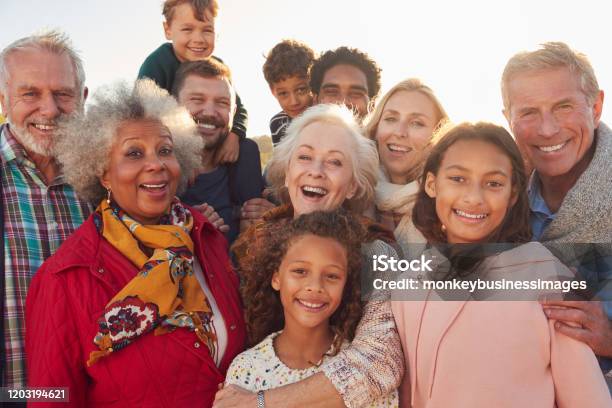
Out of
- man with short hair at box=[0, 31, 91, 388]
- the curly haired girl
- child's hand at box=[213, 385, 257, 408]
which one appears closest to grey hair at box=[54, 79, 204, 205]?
man with short hair at box=[0, 31, 91, 388]

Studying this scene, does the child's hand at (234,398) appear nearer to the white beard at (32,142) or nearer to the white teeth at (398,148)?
the white beard at (32,142)

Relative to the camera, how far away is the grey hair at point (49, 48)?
3.76 m

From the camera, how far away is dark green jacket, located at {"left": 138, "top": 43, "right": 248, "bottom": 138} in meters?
5.44

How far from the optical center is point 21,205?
139 inches

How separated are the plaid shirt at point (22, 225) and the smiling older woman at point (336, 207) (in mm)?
1155

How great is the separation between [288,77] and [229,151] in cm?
169

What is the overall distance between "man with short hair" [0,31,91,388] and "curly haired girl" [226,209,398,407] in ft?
4.34

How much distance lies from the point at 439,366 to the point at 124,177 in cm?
209

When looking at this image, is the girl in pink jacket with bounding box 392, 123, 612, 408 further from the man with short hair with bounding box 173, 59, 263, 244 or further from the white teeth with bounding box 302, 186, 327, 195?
the man with short hair with bounding box 173, 59, 263, 244

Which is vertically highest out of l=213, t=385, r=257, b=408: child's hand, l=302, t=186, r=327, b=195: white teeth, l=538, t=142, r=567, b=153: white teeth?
l=538, t=142, r=567, b=153: white teeth

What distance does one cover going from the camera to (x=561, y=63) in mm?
3801

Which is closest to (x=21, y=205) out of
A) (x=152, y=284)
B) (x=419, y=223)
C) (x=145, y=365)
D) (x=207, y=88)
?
(x=152, y=284)

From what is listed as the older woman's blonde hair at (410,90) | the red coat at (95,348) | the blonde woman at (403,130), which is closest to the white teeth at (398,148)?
the blonde woman at (403,130)

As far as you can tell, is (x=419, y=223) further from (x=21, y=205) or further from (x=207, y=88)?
(x=21, y=205)
